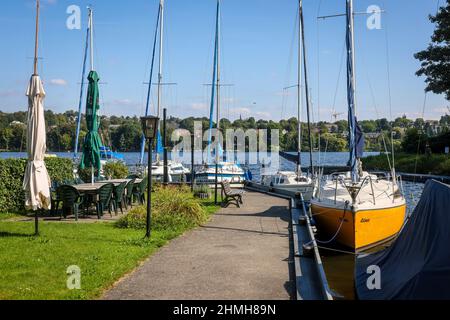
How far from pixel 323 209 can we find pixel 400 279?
732cm

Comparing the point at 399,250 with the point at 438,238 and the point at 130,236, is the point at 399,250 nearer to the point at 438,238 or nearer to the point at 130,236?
the point at 438,238

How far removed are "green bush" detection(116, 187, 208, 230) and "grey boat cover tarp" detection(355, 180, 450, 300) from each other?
6145 millimetres

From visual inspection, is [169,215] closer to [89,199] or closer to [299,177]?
[89,199]

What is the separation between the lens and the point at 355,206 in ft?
40.2

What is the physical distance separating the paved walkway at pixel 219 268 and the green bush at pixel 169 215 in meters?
0.56

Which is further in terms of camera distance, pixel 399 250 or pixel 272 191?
pixel 272 191

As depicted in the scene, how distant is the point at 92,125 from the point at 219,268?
9.07 meters

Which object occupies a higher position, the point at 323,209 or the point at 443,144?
the point at 443,144

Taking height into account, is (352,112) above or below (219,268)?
above

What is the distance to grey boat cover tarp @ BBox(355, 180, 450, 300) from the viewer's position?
17.8 ft

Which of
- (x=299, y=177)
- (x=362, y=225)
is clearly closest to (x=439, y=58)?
(x=299, y=177)

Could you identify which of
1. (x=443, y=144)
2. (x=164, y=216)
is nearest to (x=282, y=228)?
(x=164, y=216)
